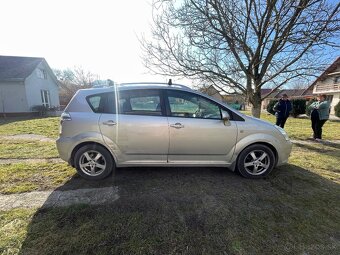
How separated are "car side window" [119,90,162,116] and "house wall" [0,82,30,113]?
1727 centimetres

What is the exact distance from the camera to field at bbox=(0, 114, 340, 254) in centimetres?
199

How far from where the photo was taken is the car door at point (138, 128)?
3270mm

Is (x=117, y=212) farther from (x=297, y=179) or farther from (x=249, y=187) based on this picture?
(x=297, y=179)

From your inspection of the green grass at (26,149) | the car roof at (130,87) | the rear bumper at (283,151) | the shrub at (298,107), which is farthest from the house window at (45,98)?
the shrub at (298,107)

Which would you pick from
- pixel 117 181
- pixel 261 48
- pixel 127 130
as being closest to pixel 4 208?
pixel 117 181

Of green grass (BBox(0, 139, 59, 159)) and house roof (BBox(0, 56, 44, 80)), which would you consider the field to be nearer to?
Result: green grass (BBox(0, 139, 59, 159))

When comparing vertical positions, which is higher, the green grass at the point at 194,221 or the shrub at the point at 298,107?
the shrub at the point at 298,107

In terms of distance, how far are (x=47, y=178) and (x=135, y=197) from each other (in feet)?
6.32

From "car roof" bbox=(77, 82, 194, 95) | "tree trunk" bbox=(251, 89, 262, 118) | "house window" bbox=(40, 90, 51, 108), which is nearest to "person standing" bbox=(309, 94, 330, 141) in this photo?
"tree trunk" bbox=(251, 89, 262, 118)

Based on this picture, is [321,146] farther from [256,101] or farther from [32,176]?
[32,176]

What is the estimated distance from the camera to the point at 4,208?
2.60 m

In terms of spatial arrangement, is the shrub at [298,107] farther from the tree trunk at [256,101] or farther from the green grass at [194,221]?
the green grass at [194,221]

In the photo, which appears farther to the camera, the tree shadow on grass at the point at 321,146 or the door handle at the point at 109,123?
the tree shadow on grass at the point at 321,146

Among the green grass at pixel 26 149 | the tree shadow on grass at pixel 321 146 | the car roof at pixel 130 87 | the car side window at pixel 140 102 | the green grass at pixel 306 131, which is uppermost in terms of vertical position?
the car roof at pixel 130 87
